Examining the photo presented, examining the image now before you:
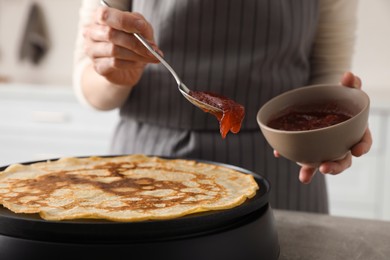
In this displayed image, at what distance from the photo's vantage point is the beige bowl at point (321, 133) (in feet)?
3.07

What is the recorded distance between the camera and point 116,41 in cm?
103

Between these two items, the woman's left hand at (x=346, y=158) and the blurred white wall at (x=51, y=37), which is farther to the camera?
the blurred white wall at (x=51, y=37)

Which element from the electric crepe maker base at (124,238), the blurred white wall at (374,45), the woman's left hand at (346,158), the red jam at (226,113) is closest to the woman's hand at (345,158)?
the woman's left hand at (346,158)

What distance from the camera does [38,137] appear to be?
2887mm

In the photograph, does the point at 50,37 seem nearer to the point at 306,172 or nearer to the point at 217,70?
the point at 217,70

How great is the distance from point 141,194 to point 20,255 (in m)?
0.22

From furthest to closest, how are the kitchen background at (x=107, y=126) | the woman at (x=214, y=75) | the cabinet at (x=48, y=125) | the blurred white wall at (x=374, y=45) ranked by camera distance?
the blurred white wall at (x=374, y=45) → the cabinet at (x=48, y=125) → the kitchen background at (x=107, y=126) → the woman at (x=214, y=75)

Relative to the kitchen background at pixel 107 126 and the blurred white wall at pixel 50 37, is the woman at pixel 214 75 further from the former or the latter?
the blurred white wall at pixel 50 37

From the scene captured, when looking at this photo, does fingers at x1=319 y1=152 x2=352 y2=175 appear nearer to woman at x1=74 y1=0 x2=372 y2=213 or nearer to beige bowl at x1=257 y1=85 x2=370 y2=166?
beige bowl at x1=257 y1=85 x2=370 y2=166

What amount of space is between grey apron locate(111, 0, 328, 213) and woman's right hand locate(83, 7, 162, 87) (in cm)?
24

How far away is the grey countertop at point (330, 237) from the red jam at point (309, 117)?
0.19m

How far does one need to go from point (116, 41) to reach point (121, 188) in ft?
0.90

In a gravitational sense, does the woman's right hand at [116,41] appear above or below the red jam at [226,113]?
above

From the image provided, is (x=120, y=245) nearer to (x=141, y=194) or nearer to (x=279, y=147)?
(x=141, y=194)
